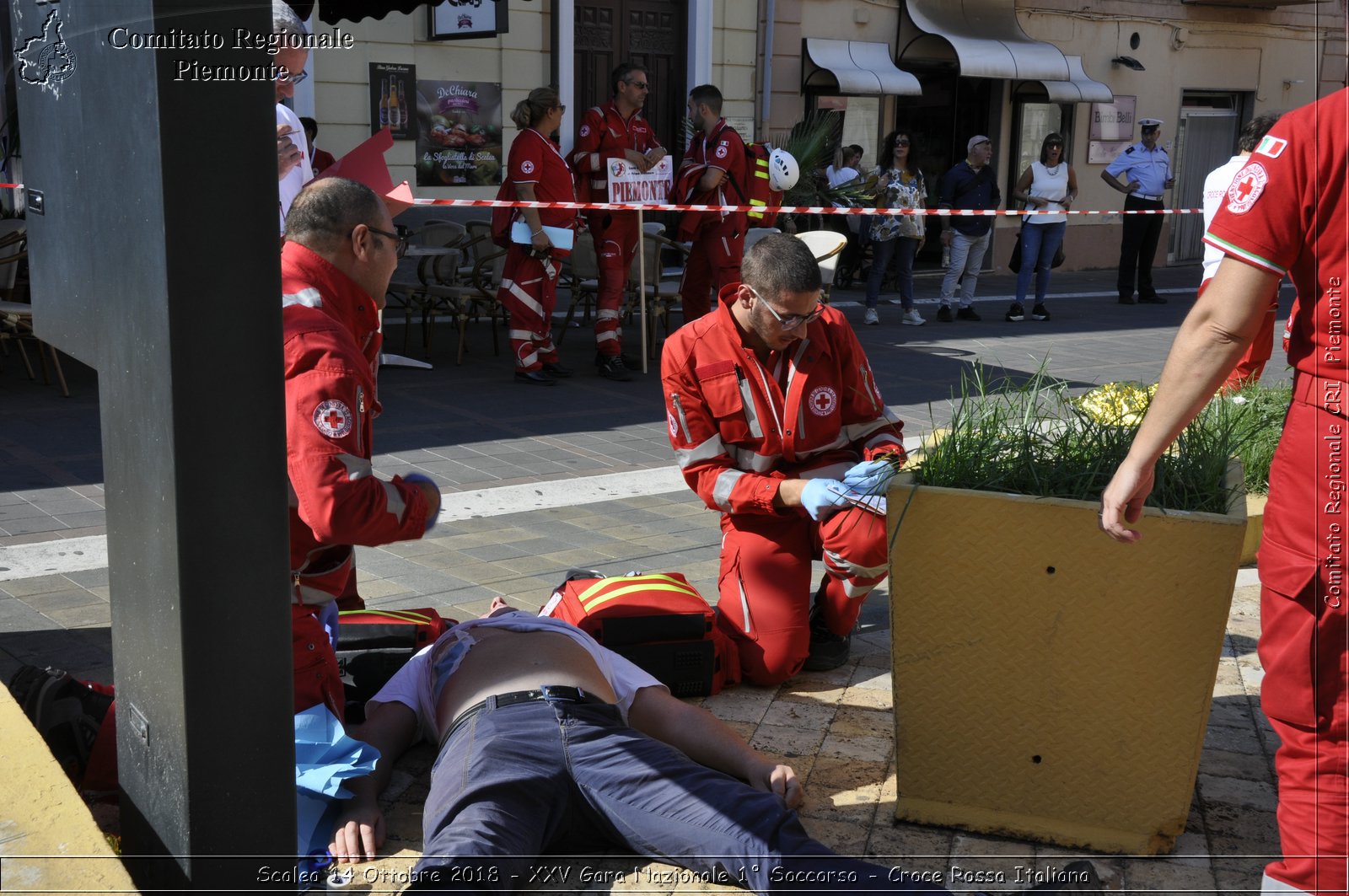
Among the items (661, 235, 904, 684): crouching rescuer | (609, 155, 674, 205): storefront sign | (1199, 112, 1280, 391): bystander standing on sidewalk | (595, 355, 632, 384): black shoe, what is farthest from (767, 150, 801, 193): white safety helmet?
(661, 235, 904, 684): crouching rescuer

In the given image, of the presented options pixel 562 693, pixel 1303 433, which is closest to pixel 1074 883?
pixel 1303 433

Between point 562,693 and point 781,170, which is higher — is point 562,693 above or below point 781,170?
below

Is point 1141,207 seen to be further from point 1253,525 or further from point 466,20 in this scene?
point 1253,525

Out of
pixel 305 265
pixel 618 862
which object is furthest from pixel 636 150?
pixel 618 862

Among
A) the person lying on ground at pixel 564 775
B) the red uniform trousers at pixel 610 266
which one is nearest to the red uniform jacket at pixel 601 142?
the red uniform trousers at pixel 610 266

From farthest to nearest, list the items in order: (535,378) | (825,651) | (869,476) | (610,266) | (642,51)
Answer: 1. (642,51)
2. (610,266)
3. (535,378)
4. (825,651)
5. (869,476)

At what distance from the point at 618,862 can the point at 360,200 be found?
176 cm

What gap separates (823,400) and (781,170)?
7.84 metres

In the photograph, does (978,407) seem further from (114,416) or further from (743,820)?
(114,416)

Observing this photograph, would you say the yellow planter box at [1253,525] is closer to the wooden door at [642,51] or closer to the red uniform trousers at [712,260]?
the red uniform trousers at [712,260]

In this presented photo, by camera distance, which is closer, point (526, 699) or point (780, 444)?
point (526, 699)

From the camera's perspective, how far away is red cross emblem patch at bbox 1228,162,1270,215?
2410 millimetres

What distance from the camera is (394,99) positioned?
1347 centimetres

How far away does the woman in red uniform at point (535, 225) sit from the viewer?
934 cm
